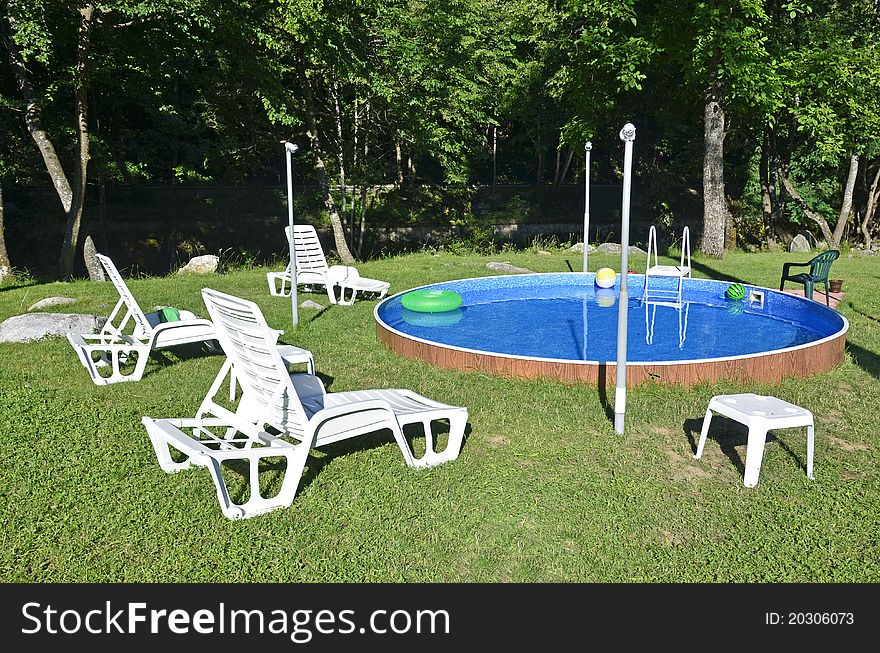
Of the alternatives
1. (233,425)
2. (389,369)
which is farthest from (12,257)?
(233,425)

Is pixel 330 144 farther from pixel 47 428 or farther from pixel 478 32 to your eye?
pixel 47 428

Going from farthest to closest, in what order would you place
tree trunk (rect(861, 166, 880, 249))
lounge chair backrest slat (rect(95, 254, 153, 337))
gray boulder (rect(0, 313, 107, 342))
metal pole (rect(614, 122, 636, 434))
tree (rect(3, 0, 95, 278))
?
tree trunk (rect(861, 166, 880, 249)), tree (rect(3, 0, 95, 278)), gray boulder (rect(0, 313, 107, 342)), lounge chair backrest slat (rect(95, 254, 153, 337)), metal pole (rect(614, 122, 636, 434))

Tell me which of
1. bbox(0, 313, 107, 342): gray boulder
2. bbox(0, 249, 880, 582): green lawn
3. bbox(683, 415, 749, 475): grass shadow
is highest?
bbox(0, 313, 107, 342): gray boulder

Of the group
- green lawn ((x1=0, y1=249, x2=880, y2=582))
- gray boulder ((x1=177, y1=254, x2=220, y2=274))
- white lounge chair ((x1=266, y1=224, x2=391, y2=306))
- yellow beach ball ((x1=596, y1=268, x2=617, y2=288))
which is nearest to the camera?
green lawn ((x1=0, y1=249, x2=880, y2=582))

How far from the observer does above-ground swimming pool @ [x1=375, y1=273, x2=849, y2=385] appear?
6875mm

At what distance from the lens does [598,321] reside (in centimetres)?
1058

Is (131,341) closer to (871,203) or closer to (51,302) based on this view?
(51,302)

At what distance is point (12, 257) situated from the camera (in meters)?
23.2

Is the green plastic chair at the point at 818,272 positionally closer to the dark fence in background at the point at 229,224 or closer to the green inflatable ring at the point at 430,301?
the green inflatable ring at the point at 430,301

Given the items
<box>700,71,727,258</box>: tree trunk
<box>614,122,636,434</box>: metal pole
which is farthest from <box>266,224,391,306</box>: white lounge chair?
<box>700,71,727,258</box>: tree trunk

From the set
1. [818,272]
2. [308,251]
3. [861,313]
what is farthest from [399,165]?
[861,313]

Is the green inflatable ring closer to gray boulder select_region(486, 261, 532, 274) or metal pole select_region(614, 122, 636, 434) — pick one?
→ gray boulder select_region(486, 261, 532, 274)

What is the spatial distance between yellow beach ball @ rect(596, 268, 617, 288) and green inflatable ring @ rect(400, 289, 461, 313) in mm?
2945
